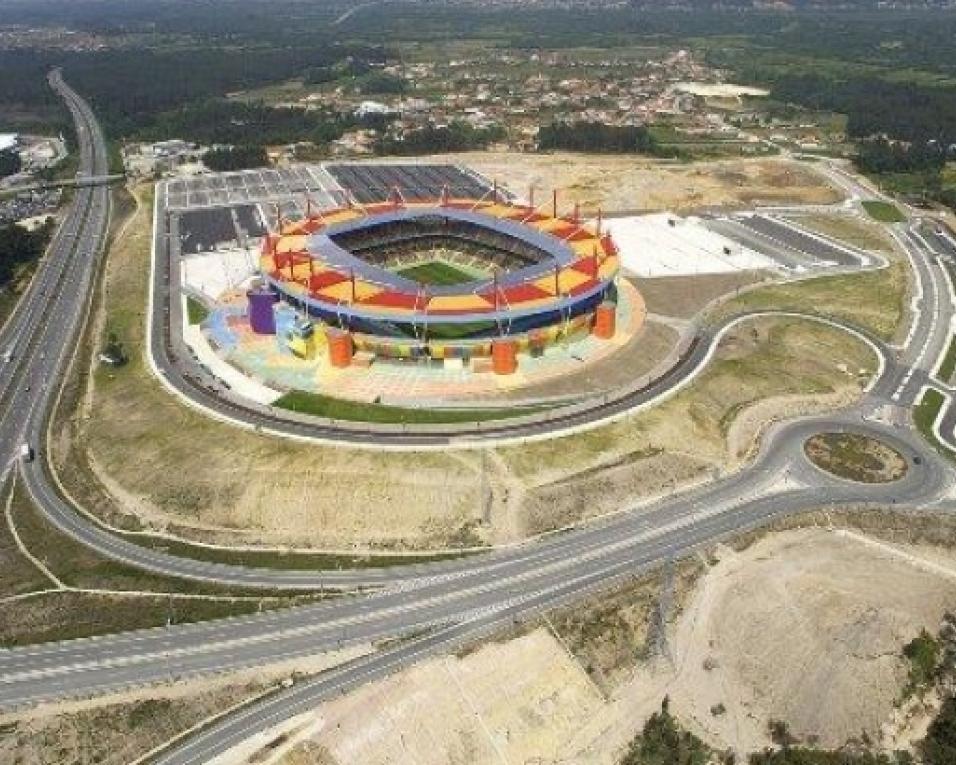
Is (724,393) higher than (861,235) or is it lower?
higher

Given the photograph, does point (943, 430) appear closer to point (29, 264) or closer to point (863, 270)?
point (863, 270)

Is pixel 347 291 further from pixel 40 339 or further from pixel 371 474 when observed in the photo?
pixel 40 339

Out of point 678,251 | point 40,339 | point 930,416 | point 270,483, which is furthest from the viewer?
point 678,251

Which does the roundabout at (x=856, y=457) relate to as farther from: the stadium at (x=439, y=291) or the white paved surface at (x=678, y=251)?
the white paved surface at (x=678, y=251)

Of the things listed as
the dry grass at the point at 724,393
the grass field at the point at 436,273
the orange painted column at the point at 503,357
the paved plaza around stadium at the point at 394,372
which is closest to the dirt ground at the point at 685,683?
the dry grass at the point at 724,393

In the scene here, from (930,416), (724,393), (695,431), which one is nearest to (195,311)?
(695,431)
